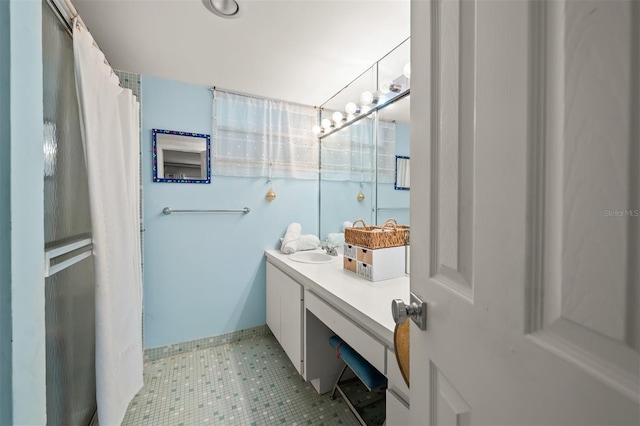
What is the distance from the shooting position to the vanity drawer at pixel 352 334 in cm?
97

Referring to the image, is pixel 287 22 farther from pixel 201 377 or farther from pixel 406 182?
pixel 201 377

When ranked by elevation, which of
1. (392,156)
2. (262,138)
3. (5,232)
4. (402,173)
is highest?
(262,138)

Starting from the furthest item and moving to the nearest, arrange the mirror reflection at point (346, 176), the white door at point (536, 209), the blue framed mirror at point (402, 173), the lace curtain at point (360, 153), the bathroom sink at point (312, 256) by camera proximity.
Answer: the bathroom sink at point (312, 256), the mirror reflection at point (346, 176), the lace curtain at point (360, 153), the blue framed mirror at point (402, 173), the white door at point (536, 209)

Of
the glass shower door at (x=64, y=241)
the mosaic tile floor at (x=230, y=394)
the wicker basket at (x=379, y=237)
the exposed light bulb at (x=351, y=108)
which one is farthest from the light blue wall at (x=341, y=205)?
the glass shower door at (x=64, y=241)

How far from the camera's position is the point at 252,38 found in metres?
1.42

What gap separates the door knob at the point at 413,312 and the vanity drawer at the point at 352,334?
0.46 m

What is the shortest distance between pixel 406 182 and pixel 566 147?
1.30m

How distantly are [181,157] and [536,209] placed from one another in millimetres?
2147

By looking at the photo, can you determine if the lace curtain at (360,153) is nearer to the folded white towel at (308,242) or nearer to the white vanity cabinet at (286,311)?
the folded white towel at (308,242)

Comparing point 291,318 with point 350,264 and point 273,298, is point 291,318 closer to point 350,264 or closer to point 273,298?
point 273,298

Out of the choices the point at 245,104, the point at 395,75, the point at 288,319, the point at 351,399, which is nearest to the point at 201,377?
the point at 288,319

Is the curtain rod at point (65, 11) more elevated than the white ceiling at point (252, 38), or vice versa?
the white ceiling at point (252, 38)

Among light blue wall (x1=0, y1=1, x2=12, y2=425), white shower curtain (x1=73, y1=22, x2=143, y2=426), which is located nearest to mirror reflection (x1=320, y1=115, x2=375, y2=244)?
white shower curtain (x1=73, y1=22, x2=143, y2=426)

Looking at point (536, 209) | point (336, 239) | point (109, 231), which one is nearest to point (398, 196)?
point (336, 239)
